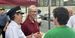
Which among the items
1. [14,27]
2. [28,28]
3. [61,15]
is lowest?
[28,28]

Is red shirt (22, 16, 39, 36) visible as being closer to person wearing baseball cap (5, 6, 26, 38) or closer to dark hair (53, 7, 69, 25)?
person wearing baseball cap (5, 6, 26, 38)

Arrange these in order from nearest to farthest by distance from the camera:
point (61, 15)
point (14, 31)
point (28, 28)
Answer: point (61, 15) < point (14, 31) < point (28, 28)

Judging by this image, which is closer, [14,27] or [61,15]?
[61,15]

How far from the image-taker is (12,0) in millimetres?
4465

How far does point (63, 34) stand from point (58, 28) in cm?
9

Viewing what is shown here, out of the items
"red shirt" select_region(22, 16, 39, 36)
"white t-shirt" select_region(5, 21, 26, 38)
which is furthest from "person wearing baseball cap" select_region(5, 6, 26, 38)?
"red shirt" select_region(22, 16, 39, 36)

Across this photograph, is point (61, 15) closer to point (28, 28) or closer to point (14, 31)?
point (14, 31)

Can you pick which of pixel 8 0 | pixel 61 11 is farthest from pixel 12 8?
pixel 61 11

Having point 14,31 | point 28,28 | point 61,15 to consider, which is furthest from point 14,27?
point 61,15

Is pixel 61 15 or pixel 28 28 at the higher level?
pixel 61 15

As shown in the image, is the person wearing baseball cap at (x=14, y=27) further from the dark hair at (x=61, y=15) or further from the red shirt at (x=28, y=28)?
the dark hair at (x=61, y=15)

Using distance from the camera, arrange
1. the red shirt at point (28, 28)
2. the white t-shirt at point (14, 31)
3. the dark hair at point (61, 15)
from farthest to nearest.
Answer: the red shirt at point (28, 28) → the white t-shirt at point (14, 31) → the dark hair at point (61, 15)

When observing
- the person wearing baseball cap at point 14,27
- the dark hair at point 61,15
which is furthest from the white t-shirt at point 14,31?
the dark hair at point 61,15

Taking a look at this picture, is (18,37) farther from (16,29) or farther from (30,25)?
(30,25)
